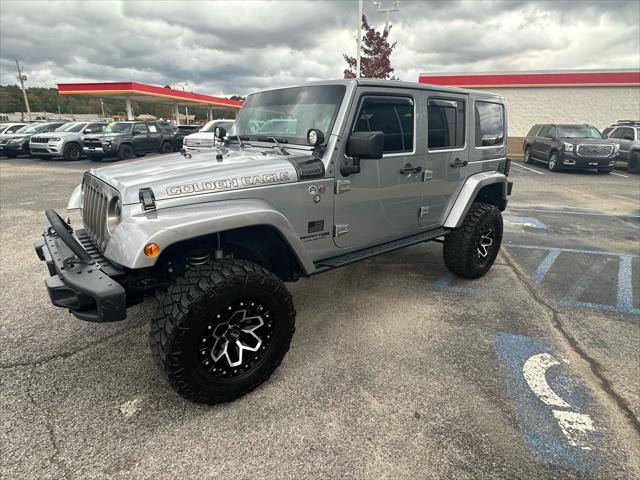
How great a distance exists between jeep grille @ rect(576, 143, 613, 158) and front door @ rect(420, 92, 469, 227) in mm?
12570

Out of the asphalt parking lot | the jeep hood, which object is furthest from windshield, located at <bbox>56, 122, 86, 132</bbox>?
the jeep hood

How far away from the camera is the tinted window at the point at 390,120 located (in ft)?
9.99

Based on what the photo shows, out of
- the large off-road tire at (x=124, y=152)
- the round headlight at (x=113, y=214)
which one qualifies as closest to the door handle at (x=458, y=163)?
the round headlight at (x=113, y=214)

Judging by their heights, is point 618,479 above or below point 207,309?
below

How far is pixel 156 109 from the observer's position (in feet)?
333

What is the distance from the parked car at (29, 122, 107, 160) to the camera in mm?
15734

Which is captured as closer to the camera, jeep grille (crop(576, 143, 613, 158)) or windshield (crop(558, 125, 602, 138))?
jeep grille (crop(576, 143, 613, 158))

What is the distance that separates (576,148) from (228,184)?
1519 centimetres

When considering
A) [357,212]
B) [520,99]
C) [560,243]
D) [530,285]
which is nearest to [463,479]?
[357,212]

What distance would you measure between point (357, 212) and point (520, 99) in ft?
79.1

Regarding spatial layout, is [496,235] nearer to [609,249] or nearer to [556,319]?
[556,319]

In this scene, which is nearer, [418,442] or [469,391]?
[418,442]

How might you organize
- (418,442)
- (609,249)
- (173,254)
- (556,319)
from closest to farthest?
(418,442) < (173,254) < (556,319) < (609,249)

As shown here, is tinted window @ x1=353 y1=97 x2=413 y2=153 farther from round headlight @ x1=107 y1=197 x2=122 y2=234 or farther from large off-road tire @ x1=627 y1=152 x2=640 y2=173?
large off-road tire @ x1=627 y1=152 x2=640 y2=173
